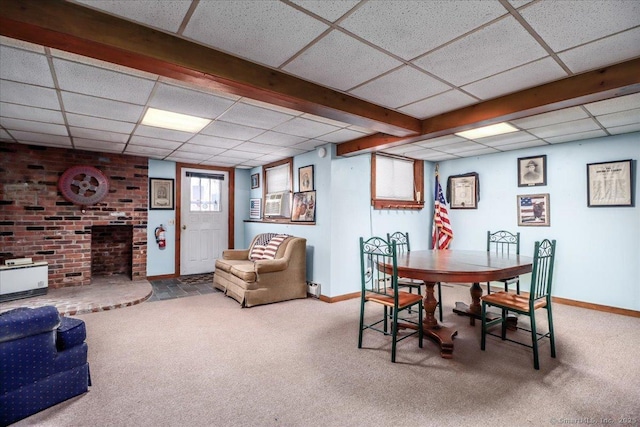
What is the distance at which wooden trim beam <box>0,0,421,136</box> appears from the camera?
5.40 feet

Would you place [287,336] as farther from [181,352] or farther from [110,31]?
[110,31]

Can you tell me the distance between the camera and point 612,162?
4160 mm

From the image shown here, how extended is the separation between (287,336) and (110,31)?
285 cm

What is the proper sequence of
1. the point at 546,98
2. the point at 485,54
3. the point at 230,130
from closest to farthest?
the point at 485,54
the point at 546,98
the point at 230,130

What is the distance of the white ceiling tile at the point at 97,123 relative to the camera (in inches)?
138

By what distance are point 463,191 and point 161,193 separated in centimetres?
554

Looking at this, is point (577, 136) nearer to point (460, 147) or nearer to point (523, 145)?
point (523, 145)

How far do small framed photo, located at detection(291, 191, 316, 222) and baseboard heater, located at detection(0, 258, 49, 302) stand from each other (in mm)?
3667

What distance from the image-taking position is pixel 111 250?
20.0ft

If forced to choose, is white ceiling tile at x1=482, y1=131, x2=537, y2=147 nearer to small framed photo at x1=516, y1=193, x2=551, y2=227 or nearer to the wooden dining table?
small framed photo at x1=516, y1=193, x2=551, y2=227

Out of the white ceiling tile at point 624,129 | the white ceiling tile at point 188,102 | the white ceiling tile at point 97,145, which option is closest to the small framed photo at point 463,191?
the white ceiling tile at point 624,129

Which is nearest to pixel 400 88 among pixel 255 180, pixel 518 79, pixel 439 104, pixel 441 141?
pixel 439 104

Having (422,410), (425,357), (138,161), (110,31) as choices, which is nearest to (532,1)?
(110,31)

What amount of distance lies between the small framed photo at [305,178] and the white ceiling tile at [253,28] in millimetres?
2933
